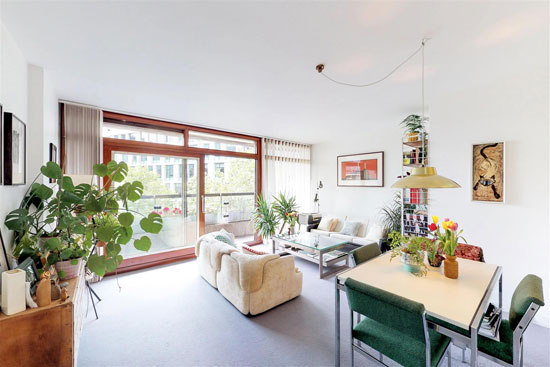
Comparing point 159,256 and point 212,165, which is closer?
point 159,256

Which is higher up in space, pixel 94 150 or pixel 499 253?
pixel 94 150

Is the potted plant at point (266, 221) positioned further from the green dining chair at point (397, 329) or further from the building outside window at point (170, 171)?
the green dining chair at point (397, 329)

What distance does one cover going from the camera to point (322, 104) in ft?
10.3

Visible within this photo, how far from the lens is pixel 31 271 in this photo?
1376 millimetres

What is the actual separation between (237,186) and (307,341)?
3354 millimetres

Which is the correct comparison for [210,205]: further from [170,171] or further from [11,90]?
[11,90]

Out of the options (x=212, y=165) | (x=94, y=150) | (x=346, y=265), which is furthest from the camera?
(x=212, y=165)

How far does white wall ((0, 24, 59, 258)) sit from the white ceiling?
113mm

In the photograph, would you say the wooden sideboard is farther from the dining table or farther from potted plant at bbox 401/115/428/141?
potted plant at bbox 401/115/428/141

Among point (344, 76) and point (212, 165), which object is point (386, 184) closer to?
point (344, 76)

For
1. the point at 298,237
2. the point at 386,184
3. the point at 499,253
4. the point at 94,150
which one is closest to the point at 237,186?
the point at 298,237

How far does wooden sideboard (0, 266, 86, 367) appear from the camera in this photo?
1.15 m

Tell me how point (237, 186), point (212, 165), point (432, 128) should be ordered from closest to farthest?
point (432, 128), point (212, 165), point (237, 186)

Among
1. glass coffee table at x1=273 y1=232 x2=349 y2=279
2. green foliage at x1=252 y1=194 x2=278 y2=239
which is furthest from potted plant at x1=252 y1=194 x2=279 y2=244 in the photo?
glass coffee table at x1=273 y1=232 x2=349 y2=279
